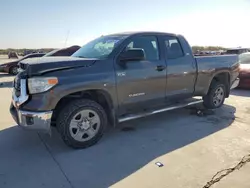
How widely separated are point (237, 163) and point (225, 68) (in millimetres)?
3344

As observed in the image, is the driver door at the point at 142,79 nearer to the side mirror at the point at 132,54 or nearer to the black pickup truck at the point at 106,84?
the black pickup truck at the point at 106,84

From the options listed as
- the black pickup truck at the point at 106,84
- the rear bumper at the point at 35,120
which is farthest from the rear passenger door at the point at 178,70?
the rear bumper at the point at 35,120

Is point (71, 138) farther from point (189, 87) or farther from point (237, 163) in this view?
point (189, 87)

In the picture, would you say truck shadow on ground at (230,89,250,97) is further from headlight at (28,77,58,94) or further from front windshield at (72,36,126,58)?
headlight at (28,77,58,94)

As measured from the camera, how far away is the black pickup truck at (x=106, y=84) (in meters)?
3.74

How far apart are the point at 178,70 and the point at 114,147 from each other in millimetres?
2186

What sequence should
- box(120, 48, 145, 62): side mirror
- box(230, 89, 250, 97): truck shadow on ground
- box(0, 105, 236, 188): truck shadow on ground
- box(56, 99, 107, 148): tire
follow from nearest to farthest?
1. box(0, 105, 236, 188): truck shadow on ground
2. box(56, 99, 107, 148): tire
3. box(120, 48, 145, 62): side mirror
4. box(230, 89, 250, 97): truck shadow on ground

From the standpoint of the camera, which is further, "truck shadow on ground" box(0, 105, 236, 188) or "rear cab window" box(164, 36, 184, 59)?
"rear cab window" box(164, 36, 184, 59)

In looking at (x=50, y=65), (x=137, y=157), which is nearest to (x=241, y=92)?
(x=137, y=157)

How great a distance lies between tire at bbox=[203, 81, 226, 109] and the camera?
6281 mm

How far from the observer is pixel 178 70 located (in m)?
5.29

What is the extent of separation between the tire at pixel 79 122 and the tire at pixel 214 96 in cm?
312

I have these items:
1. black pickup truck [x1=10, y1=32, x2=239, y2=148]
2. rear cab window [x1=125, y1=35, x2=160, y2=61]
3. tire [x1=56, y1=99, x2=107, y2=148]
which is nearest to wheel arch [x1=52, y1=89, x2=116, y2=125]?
black pickup truck [x1=10, y1=32, x2=239, y2=148]

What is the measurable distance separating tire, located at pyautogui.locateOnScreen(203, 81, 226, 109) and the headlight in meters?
4.05
